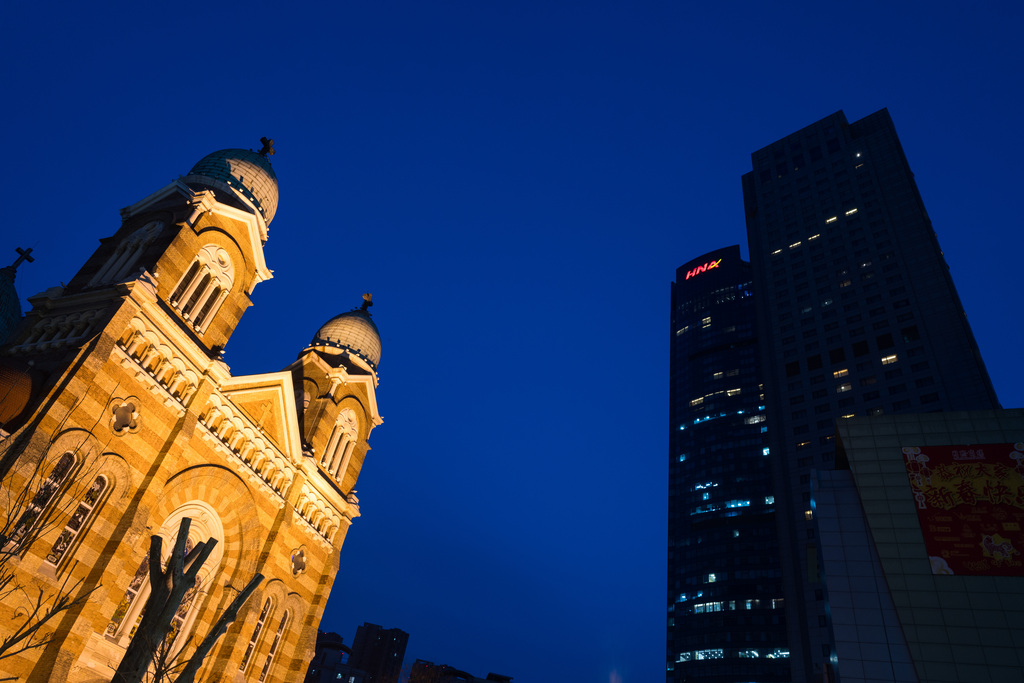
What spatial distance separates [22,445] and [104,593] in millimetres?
6383

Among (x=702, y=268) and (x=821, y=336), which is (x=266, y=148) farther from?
(x=702, y=268)

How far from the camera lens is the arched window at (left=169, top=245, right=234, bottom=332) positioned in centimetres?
2986

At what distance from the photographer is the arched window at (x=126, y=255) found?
29.1 meters

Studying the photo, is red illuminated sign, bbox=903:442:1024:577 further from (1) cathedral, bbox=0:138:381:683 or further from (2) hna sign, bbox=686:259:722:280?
(2) hna sign, bbox=686:259:722:280

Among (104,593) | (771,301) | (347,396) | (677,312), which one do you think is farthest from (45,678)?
(677,312)

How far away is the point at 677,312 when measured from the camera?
173125 mm

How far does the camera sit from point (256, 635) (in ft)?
103

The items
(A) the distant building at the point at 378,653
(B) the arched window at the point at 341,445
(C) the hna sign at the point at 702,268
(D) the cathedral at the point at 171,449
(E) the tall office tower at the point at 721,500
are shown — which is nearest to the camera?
(D) the cathedral at the point at 171,449

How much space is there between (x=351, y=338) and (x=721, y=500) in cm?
10939

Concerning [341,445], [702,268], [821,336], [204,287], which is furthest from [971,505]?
[702,268]

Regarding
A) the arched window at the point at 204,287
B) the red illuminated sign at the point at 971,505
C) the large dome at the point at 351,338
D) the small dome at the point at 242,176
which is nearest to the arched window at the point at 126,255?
the arched window at the point at 204,287

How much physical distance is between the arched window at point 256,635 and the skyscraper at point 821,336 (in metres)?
64.3

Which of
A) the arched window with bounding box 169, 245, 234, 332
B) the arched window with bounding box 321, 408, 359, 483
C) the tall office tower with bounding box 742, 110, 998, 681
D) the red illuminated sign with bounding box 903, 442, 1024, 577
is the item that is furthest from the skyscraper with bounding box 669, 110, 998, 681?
the arched window with bounding box 169, 245, 234, 332

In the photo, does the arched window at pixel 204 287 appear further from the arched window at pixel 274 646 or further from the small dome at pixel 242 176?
the arched window at pixel 274 646
